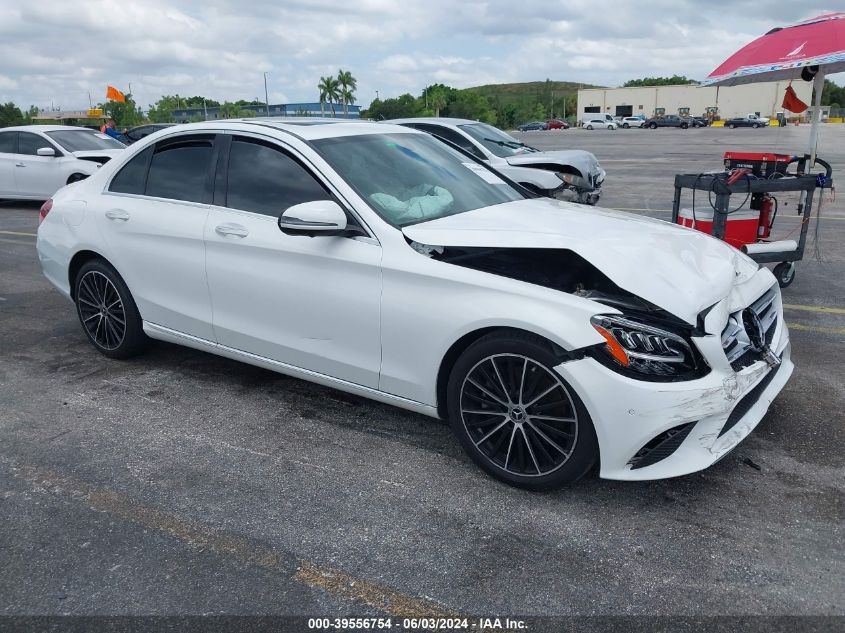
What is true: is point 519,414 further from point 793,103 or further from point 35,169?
point 35,169

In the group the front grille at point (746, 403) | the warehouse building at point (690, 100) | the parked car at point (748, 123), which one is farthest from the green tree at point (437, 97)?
the front grille at point (746, 403)

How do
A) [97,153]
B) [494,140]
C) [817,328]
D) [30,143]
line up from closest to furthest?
[817,328]
[494,140]
[97,153]
[30,143]

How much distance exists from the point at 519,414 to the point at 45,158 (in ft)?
44.0

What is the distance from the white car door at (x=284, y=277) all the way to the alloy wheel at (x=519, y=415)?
610 mm

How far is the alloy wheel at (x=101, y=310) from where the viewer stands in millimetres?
5023

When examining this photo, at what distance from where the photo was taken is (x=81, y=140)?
14148 millimetres

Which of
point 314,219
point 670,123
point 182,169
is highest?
point 670,123

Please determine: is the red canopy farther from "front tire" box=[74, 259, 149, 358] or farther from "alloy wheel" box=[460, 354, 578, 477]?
"front tire" box=[74, 259, 149, 358]

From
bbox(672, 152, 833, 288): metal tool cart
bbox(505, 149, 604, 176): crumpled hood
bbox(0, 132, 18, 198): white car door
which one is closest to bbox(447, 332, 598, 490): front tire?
bbox(672, 152, 833, 288): metal tool cart

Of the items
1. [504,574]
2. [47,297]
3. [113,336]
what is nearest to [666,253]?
[504,574]

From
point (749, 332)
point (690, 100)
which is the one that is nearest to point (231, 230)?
point (749, 332)

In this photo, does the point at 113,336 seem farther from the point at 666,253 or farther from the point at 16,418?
the point at 666,253

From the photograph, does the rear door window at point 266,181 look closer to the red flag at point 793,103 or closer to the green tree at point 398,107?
the red flag at point 793,103

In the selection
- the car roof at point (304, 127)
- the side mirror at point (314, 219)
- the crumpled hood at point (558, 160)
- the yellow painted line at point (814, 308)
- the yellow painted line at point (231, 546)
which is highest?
the car roof at point (304, 127)
